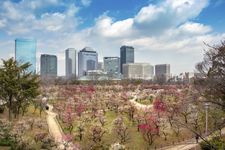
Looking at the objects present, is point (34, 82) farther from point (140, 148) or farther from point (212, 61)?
point (212, 61)

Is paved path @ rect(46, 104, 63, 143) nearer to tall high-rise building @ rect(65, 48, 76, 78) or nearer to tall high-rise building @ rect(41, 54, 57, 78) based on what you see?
tall high-rise building @ rect(41, 54, 57, 78)

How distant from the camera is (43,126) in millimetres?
24125

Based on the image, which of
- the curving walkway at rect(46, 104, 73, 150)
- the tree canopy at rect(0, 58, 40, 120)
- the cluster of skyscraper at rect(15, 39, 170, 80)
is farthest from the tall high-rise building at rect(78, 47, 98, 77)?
the tree canopy at rect(0, 58, 40, 120)

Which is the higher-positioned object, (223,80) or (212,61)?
(212,61)

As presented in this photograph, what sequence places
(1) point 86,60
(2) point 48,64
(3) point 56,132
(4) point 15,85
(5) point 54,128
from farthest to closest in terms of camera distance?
(1) point 86,60
(2) point 48,64
(4) point 15,85
(5) point 54,128
(3) point 56,132

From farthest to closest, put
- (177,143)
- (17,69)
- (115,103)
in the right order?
(115,103)
(17,69)
(177,143)

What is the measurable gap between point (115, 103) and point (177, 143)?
13.2 metres

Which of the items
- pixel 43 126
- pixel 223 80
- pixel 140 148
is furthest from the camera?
pixel 43 126

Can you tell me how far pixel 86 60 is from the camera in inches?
6526

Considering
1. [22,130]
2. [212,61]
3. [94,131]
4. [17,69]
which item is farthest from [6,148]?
[212,61]

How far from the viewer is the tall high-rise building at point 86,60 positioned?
163875 mm

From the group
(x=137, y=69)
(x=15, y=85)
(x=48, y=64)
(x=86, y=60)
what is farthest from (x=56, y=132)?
(x=86, y=60)

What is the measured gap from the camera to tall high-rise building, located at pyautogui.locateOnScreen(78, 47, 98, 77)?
164m

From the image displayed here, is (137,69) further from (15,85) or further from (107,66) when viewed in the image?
(15,85)
